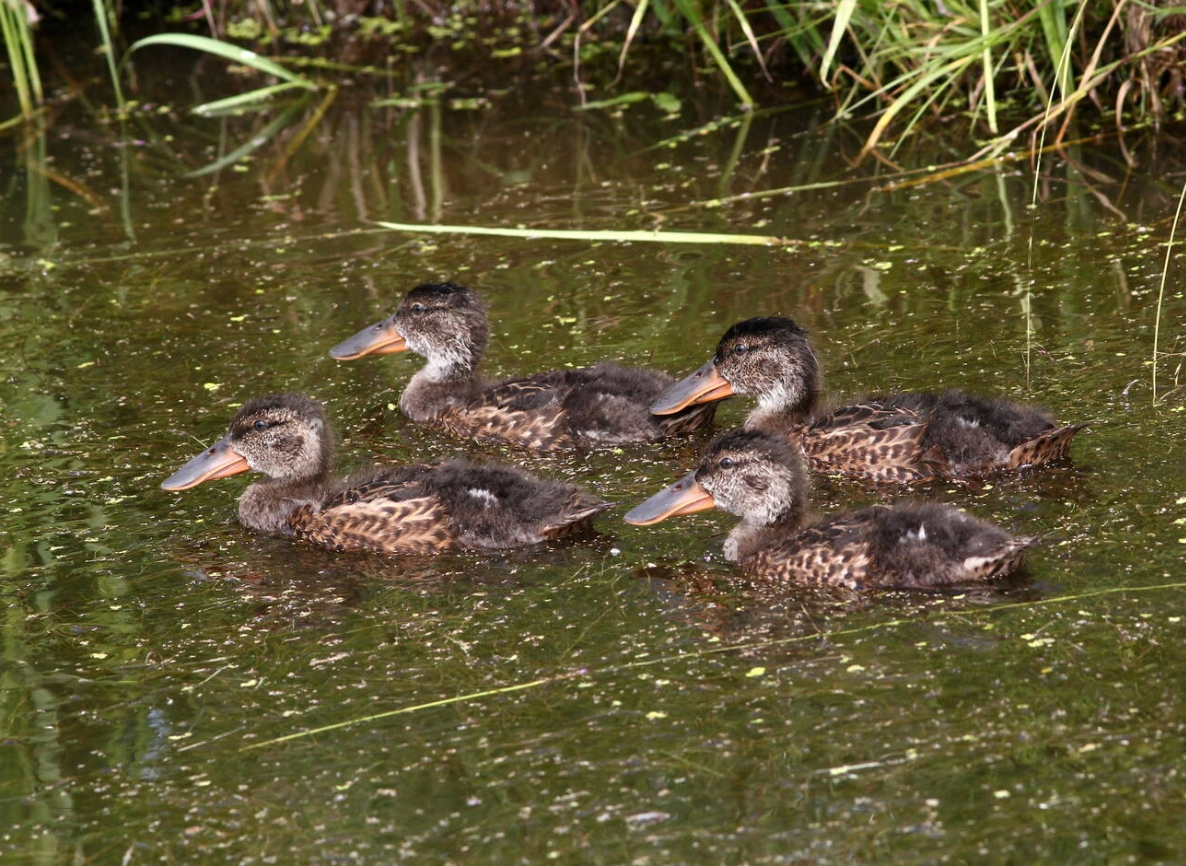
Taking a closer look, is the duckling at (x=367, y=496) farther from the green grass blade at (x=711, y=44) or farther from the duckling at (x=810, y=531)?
the green grass blade at (x=711, y=44)

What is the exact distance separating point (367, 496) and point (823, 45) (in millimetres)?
5401

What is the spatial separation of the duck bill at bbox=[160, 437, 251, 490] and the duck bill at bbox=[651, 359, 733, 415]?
1584mm

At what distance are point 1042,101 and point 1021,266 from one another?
1.85 metres

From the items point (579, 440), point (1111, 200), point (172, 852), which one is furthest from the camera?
point (1111, 200)

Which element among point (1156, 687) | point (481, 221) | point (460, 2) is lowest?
point (1156, 687)

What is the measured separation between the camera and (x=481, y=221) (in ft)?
30.8

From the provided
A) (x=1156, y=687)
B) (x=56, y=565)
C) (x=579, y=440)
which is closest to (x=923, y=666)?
(x=1156, y=687)

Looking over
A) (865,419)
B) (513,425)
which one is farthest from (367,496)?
(865,419)

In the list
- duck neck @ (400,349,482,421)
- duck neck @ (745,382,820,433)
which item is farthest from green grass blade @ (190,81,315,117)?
duck neck @ (745,382,820,433)

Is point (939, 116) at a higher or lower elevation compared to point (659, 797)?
Answer: higher

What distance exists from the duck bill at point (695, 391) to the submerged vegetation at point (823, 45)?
1.81 metres

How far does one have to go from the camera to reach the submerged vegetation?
913 cm

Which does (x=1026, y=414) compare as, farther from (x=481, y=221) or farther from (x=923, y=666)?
(x=481, y=221)

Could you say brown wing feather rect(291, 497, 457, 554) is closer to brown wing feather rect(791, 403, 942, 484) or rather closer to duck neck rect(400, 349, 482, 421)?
duck neck rect(400, 349, 482, 421)
